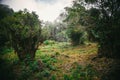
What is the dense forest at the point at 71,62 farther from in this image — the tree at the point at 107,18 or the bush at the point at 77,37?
the bush at the point at 77,37

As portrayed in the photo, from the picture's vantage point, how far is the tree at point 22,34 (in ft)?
39.9

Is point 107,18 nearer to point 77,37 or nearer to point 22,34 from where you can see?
point 22,34

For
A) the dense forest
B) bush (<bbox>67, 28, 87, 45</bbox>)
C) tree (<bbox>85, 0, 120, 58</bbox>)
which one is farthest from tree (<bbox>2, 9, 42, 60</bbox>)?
bush (<bbox>67, 28, 87, 45</bbox>)

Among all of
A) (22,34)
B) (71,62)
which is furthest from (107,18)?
(22,34)

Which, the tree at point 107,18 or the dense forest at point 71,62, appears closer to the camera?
the dense forest at point 71,62

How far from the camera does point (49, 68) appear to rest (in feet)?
35.8

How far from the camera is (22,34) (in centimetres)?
1230

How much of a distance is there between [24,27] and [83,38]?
49.7 feet

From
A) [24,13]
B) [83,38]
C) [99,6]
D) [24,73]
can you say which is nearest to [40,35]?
[24,13]

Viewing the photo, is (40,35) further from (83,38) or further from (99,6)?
(83,38)

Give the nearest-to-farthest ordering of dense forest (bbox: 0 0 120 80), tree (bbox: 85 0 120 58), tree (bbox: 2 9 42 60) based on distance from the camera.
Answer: dense forest (bbox: 0 0 120 80), tree (bbox: 85 0 120 58), tree (bbox: 2 9 42 60)

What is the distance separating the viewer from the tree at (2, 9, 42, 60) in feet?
39.9

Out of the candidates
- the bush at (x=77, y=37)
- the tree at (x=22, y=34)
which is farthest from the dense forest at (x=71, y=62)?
the bush at (x=77, y=37)

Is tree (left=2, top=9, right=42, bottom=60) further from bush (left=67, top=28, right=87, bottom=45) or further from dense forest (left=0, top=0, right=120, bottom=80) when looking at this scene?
bush (left=67, top=28, right=87, bottom=45)
